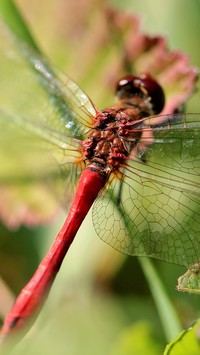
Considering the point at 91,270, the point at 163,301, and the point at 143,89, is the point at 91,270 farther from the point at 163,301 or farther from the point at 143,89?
the point at 143,89

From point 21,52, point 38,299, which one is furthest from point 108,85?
point 38,299

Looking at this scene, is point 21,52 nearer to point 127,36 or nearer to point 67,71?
point 67,71

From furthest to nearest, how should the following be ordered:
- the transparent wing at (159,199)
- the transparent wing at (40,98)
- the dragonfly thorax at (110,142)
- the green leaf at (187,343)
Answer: the transparent wing at (40,98)
the dragonfly thorax at (110,142)
the transparent wing at (159,199)
the green leaf at (187,343)

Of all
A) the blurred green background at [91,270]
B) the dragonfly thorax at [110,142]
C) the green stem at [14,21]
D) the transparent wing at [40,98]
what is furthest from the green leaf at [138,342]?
the green stem at [14,21]

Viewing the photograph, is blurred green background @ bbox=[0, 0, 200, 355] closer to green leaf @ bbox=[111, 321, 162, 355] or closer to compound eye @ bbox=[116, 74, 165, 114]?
green leaf @ bbox=[111, 321, 162, 355]

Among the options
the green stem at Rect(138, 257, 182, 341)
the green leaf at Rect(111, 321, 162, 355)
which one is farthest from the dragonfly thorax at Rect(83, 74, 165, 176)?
the green leaf at Rect(111, 321, 162, 355)

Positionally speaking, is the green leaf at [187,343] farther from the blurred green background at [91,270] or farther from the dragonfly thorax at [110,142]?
the dragonfly thorax at [110,142]

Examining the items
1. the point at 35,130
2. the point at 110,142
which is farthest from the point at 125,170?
the point at 35,130
